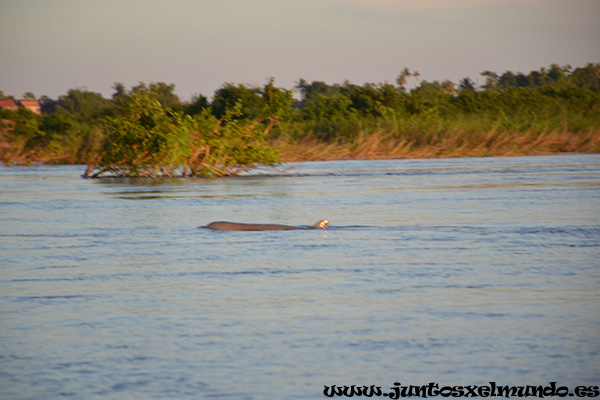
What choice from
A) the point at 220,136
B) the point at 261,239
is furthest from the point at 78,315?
the point at 220,136

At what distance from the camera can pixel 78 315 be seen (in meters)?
8.16

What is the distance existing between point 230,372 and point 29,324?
8.38ft

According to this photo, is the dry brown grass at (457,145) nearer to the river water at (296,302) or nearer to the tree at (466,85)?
the river water at (296,302)

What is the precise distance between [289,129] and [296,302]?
3946 centimetres

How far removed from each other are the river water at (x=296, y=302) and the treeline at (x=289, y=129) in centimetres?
1609

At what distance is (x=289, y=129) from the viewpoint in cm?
4766

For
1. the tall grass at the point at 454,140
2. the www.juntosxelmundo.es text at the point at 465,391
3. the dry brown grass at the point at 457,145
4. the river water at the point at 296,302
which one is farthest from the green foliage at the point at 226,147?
the www.juntosxelmundo.es text at the point at 465,391

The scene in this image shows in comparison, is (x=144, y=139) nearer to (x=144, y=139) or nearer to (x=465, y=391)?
(x=144, y=139)

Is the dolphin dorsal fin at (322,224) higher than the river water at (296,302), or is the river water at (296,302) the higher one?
the dolphin dorsal fin at (322,224)

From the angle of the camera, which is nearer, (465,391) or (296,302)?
(465,391)

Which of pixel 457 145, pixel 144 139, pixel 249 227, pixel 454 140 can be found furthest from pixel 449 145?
pixel 249 227

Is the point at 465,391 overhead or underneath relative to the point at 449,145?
underneath

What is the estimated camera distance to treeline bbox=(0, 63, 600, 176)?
34531 millimetres

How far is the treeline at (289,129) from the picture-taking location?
34.5 metres
